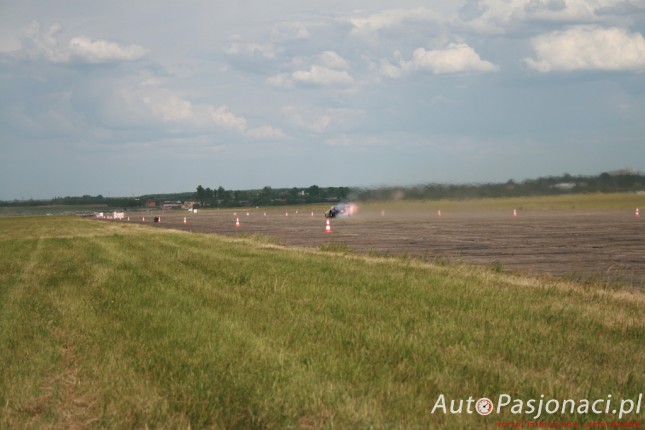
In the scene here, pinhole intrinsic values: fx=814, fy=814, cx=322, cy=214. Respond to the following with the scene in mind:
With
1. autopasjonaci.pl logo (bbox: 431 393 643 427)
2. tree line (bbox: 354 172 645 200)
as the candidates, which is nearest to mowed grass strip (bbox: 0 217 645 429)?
autopasjonaci.pl logo (bbox: 431 393 643 427)

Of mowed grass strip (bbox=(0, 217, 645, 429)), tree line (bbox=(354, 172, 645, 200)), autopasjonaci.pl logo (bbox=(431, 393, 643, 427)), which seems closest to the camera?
autopasjonaci.pl logo (bbox=(431, 393, 643, 427))

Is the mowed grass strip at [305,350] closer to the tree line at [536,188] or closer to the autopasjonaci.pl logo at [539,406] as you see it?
the autopasjonaci.pl logo at [539,406]

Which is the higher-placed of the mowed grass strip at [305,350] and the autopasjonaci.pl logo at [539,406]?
the mowed grass strip at [305,350]

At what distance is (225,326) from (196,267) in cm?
1061

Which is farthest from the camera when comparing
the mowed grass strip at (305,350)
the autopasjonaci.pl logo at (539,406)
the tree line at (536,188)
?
the tree line at (536,188)

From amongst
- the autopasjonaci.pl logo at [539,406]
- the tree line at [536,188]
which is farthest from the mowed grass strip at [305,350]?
the tree line at [536,188]

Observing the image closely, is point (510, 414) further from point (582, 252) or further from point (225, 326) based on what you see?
point (582, 252)

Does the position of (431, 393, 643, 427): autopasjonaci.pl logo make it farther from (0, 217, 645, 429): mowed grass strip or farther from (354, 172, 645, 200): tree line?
(354, 172, 645, 200): tree line

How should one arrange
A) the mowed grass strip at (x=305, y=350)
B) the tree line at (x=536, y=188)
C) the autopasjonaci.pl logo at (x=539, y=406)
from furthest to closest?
1. the tree line at (x=536, y=188)
2. the mowed grass strip at (x=305, y=350)
3. the autopasjonaci.pl logo at (x=539, y=406)

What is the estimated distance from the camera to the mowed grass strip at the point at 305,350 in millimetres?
6996

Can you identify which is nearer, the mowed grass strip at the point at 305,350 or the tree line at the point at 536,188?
the mowed grass strip at the point at 305,350

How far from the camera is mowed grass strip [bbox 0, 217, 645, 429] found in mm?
6996

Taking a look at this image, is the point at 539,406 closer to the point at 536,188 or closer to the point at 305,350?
the point at 305,350

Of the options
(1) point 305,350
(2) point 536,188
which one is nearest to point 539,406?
(1) point 305,350
